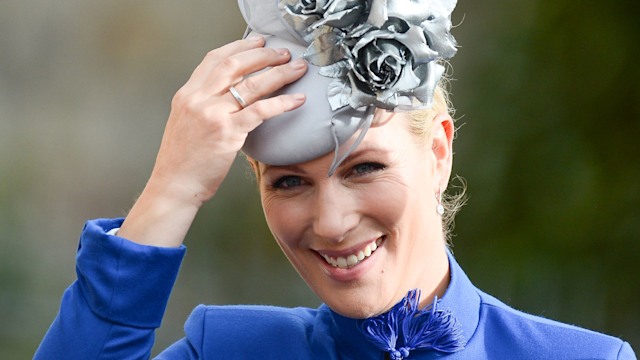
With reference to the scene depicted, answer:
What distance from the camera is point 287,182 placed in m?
3.04

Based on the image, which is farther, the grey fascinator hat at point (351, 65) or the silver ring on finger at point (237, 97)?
the silver ring on finger at point (237, 97)

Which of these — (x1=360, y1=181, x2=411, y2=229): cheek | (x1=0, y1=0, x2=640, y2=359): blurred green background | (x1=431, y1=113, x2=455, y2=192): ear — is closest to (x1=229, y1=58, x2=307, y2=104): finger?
(x1=360, y1=181, x2=411, y2=229): cheek

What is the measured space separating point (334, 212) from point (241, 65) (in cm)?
39

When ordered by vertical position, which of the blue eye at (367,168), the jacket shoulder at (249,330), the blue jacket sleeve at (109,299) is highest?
the blue eye at (367,168)

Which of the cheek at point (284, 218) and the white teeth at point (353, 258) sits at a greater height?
the cheek at point (284, 218)

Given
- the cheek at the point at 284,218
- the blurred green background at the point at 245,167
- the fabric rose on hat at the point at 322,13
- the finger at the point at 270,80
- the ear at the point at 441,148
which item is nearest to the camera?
the fabric rose on hat at the point at 322,13

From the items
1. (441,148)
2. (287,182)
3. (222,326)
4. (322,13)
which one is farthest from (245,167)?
(322,13)

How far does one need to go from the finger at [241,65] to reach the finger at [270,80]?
0.03 m

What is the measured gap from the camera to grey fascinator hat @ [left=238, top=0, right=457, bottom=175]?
9.25 feet

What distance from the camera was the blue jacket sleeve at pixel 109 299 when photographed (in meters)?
2.93

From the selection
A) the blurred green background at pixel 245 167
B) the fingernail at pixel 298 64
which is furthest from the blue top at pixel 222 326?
the blurred green background at pixel 245 167

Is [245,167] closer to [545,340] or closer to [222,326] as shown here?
[222,326]

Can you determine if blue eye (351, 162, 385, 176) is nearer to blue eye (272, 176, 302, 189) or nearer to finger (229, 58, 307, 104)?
blue eye (272, 176, 302, 189)

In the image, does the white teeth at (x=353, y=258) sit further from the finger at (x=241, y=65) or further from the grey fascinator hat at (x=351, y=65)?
the finger at (x=241, y=65)
